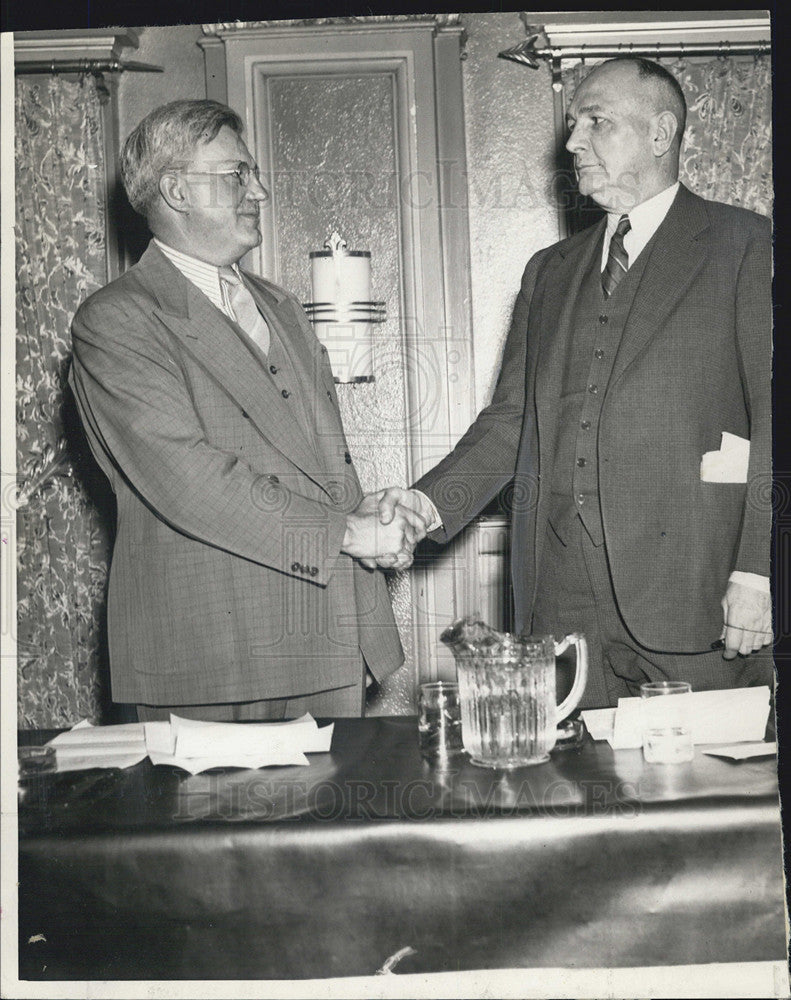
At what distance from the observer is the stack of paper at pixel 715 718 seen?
1.50 metres

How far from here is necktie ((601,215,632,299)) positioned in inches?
90.0

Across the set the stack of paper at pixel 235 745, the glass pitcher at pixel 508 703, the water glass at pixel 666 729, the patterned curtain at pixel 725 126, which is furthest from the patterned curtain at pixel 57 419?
the water glass at pixel 666 729

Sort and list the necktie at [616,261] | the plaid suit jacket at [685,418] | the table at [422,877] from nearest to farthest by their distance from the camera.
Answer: the table at [422,877]
the plaid suit jacket at [685,418]
the necktie at [616,261]

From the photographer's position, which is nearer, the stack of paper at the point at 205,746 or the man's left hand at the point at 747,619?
the stack of paper at the point at 205,746

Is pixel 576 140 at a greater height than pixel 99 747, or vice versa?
pixel 576 140

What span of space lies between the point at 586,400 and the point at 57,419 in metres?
1.72

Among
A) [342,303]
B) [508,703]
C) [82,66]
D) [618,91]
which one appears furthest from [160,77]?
[508,703]

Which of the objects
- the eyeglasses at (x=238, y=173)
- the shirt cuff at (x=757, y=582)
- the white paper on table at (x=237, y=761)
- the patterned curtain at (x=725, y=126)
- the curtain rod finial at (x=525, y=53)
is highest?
the curtain rod finial at (x=525, y=53)

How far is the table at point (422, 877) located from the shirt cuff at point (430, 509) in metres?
1.11

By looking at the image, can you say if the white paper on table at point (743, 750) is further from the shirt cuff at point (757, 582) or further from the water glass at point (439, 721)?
the shirt cuff at point (757, 582)

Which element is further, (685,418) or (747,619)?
(685,418)

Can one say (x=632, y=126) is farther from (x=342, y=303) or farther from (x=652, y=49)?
(x=342, y=303)

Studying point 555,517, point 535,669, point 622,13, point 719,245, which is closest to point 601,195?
point 719,245

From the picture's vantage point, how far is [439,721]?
152cm
